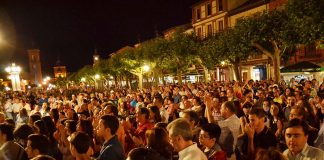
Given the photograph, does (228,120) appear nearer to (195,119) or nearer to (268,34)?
(195,119)

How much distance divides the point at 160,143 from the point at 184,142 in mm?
538

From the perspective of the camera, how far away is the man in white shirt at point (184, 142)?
3.56m

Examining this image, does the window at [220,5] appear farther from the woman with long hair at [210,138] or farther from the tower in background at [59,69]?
the tower in background at [59,69]

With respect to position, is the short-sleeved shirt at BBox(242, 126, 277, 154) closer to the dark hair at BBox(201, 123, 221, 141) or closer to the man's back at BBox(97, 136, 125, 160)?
the dark hair at BBox(201, 123, 221, 141)

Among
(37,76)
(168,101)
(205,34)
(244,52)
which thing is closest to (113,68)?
(205,34)

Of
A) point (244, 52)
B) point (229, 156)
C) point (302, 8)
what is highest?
point (302, 8)

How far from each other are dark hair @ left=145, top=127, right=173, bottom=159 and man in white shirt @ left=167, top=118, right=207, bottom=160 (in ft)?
1.27

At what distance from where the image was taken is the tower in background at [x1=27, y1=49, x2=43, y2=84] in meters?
111

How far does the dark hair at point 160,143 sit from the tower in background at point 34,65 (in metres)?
115

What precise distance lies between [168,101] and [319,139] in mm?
5720

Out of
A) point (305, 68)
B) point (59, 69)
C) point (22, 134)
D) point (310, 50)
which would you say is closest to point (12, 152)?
point (22, 134)

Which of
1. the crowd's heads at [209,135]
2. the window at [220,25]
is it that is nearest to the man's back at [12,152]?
the crowd's heads at [209,135]

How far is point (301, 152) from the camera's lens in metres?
3.61

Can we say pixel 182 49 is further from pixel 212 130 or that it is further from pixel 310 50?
pixel 212 130
